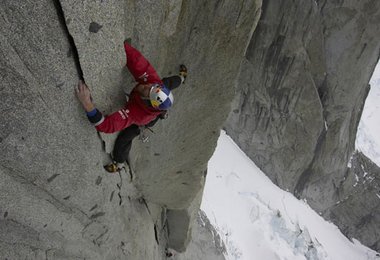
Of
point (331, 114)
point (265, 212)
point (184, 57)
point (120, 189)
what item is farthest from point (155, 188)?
point (331, 114)

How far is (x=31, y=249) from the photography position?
12.5 feet

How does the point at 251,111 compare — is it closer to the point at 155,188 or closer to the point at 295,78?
the point at 295,78

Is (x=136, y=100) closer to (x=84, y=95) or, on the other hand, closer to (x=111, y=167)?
(x=84, y=95)

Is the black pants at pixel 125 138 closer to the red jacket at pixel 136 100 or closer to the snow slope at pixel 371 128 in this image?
the red jacket at pixel 136 100

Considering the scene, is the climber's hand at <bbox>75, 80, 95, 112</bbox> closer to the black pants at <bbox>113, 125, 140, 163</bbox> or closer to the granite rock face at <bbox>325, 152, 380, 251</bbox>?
the black pants at <bbox>113, 125, 140, 163</bbox>

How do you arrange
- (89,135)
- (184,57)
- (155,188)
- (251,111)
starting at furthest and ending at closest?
(251,111) < (155,188) < (184,57) < (89,135)

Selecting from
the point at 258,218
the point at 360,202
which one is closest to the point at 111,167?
the point at 258,218

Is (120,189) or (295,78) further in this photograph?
(295,78)

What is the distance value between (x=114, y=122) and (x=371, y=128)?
2094cm

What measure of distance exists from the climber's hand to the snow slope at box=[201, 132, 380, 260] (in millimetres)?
10185

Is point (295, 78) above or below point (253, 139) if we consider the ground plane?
above

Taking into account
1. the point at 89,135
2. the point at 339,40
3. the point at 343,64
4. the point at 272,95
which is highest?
the point at 89,135

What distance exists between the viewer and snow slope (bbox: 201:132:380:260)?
13.6m

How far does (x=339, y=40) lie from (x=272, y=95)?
334 cm
